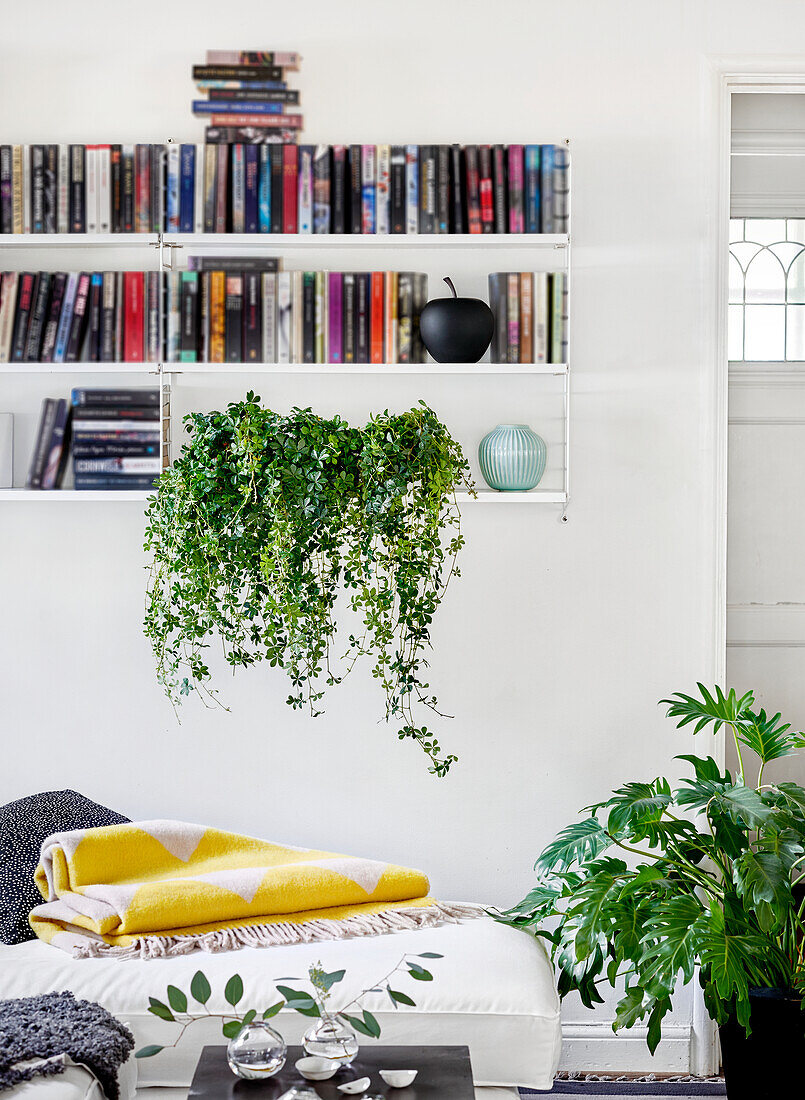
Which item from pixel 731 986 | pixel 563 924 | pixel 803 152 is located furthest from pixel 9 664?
pixel 803 152

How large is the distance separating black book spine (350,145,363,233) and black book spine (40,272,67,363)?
27.9 inches

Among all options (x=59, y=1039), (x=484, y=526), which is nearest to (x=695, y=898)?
(x=484, y=526)

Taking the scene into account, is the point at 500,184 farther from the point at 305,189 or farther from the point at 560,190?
the point at 305,189

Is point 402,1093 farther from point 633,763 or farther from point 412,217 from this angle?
point 412,217

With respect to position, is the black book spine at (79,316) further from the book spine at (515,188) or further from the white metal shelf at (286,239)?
the book spine at (515,188)

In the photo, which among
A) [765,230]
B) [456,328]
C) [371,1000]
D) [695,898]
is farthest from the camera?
[765,230]

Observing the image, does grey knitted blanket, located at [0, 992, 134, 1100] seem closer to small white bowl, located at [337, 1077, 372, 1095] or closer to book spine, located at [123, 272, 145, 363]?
small white bowl, located at [337, 1077, 372, 1095]

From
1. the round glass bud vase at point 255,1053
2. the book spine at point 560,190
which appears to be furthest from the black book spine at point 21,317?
the round glass bud vase at point 255,1053

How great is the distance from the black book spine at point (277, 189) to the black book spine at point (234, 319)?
16 centimetres

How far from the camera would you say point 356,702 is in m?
2.61

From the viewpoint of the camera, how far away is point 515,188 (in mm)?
2498

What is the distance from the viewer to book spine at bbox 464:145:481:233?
250 centimetres

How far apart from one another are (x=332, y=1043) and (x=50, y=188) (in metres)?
2.02

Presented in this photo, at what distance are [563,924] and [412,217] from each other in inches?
64.0
